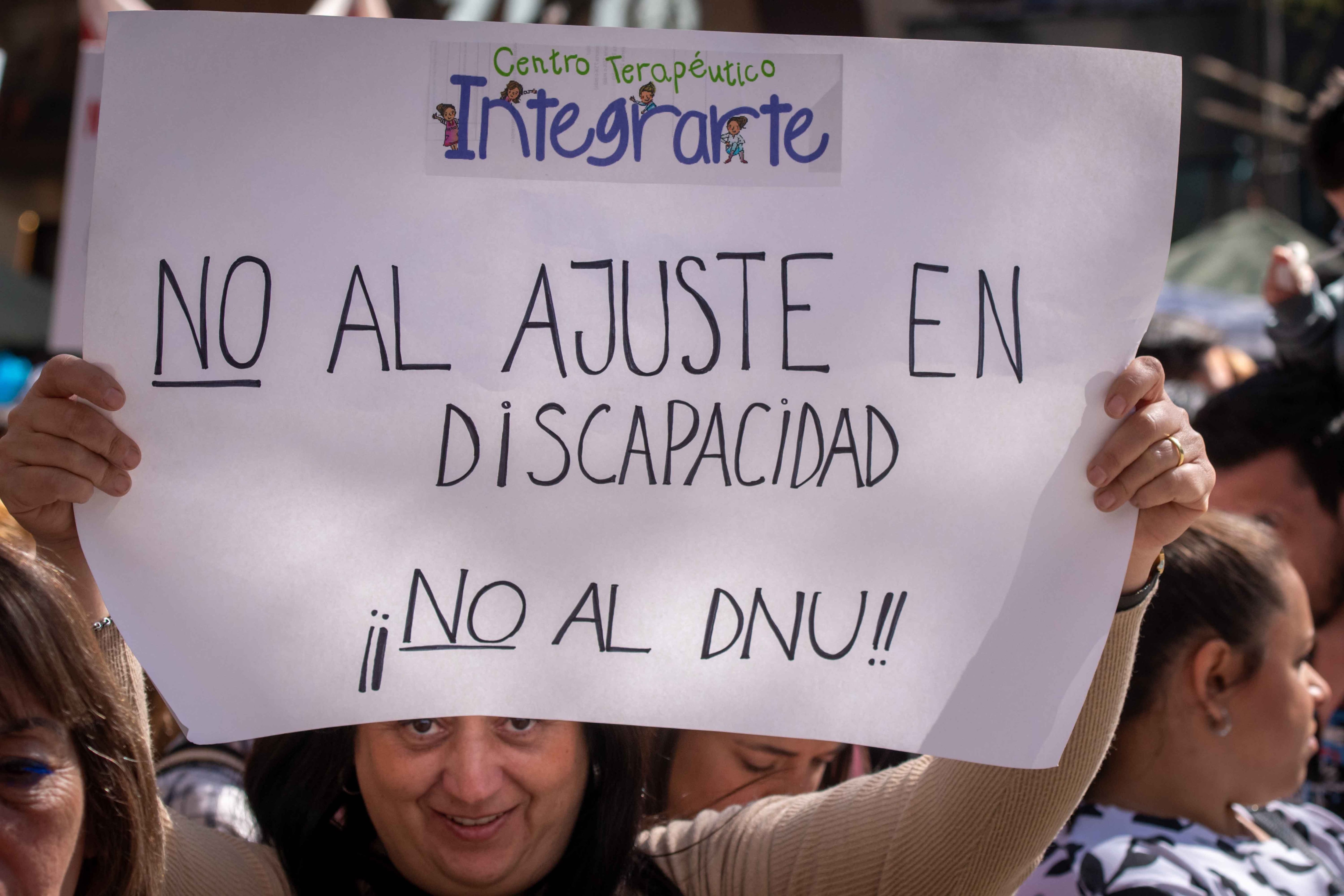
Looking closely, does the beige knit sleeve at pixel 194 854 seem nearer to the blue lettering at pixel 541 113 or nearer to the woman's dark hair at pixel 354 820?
the woman's dark hair at pixel 354 820

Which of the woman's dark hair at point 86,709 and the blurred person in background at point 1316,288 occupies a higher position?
the blurred person in background at point 1316,288

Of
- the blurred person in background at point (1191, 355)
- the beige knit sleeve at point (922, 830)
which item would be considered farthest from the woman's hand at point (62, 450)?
the blurred person in background at point (1191, 355)

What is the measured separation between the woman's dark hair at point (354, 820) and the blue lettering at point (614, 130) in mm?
752

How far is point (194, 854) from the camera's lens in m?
1.41

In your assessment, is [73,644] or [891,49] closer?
[73,644]

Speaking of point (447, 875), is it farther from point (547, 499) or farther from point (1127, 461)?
point (1127, 461)

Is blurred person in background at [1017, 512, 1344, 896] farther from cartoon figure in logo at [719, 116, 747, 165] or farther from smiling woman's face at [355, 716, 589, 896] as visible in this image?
cartoon figure in logo at [719, 116, 747, 165]

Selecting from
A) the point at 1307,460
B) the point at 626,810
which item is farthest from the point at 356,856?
the point at 1307,460

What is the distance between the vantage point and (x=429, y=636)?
1.34 m

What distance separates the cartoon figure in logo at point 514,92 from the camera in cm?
133

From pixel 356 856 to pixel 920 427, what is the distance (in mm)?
937

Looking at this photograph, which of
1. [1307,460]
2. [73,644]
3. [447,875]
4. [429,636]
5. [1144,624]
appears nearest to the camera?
[73,644]

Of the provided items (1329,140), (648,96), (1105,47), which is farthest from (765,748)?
(1105,47)

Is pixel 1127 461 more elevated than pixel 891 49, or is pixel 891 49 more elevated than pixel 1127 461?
pixel 891 49
